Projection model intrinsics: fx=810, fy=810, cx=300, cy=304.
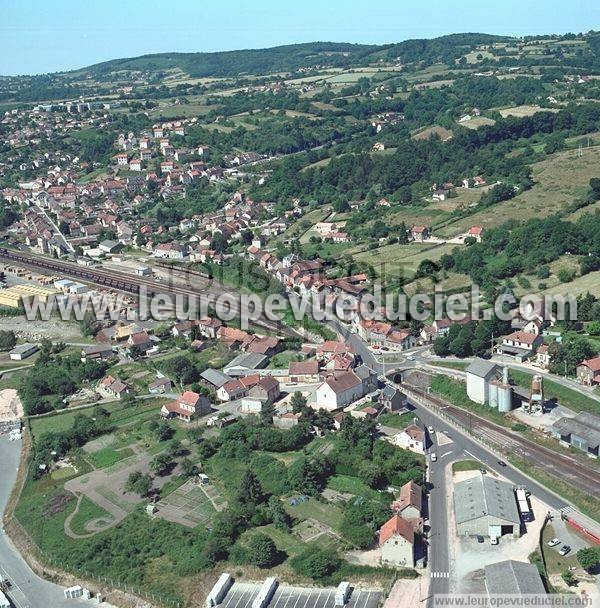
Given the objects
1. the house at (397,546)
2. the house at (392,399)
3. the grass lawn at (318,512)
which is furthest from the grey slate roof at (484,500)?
the house at (392,399)

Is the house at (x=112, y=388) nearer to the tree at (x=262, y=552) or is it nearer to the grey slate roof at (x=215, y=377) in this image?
the grey slate roof at (x=215, y=377)

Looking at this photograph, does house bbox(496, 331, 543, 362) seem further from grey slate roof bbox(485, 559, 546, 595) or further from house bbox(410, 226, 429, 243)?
house bbox(410, 226, 429, 243)

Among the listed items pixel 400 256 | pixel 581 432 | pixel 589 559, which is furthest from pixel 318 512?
pixel 400 256

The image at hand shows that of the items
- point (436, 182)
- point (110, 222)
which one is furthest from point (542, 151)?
point (110, 222)

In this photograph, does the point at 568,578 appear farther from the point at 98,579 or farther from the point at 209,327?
the point at 209,327

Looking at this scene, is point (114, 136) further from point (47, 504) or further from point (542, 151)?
point (47, 504)

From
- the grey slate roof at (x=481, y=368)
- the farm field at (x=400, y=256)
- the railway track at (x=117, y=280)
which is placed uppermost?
the farm field at (x=400, y=256)

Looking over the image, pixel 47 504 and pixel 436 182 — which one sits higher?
pixel 436 182
